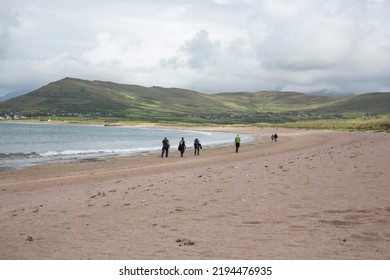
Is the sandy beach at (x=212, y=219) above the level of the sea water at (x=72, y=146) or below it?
above

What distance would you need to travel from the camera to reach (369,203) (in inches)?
437

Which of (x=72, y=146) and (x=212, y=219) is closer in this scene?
(x=212, y=219)

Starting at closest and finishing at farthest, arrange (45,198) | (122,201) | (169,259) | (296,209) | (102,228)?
(169,259), (102,228), (296,209), (122,201), (45,198)

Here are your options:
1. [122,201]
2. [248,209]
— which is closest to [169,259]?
[248,209]

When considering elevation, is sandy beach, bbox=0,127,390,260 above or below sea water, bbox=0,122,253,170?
above

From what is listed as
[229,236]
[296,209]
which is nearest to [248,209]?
[296,209]

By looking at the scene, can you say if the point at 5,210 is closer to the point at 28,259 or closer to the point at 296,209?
the point at 28,259

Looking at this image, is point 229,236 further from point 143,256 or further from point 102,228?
point 102,228

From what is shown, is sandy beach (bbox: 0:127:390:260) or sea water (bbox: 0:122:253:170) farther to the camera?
sea water (bbox: 0:122:253:170)

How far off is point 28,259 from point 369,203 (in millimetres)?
8879

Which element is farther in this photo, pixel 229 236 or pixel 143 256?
pixel 229 236

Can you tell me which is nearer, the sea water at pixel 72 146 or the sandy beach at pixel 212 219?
the sandy beach at pixel 212 219

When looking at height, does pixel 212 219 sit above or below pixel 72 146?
above
